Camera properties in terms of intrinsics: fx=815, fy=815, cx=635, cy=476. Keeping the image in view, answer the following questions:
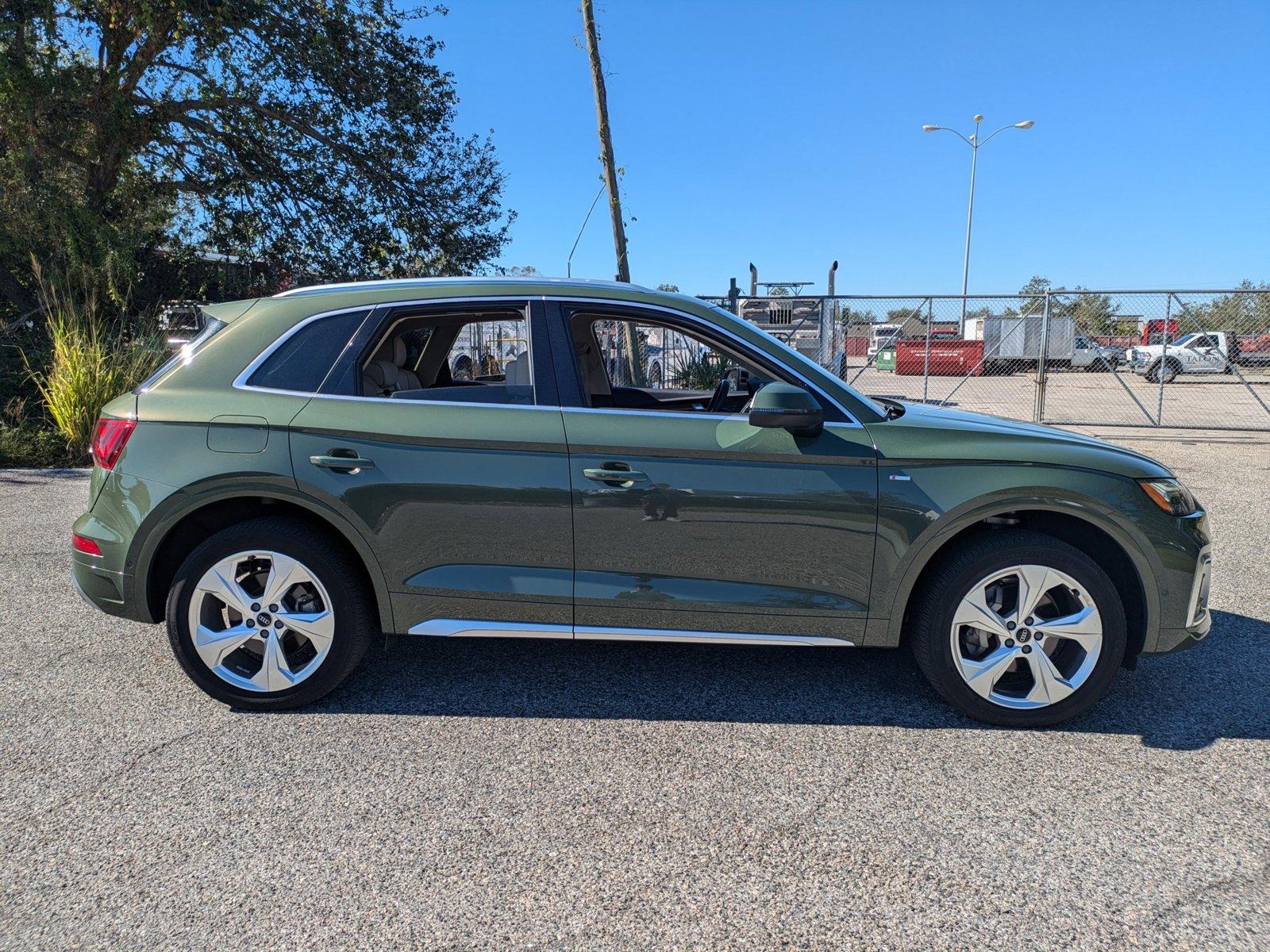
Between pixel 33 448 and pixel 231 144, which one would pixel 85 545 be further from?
pixel 231 144

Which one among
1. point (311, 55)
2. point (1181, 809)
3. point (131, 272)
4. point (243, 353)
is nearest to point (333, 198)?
point (311, 55)

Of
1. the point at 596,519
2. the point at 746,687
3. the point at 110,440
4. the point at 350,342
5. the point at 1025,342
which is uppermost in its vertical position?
the point at 1025,342

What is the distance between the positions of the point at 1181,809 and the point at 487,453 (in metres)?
2.74

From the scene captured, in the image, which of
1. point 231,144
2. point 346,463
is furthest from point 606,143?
point 346,463

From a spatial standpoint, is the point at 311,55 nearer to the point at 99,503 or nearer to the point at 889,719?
the point at 99,503

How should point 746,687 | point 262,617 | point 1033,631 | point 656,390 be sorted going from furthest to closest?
point 656,390 → point 746,687 → point 262,617 → point 1033,631

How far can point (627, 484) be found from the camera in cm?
322

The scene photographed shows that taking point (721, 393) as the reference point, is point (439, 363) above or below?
above

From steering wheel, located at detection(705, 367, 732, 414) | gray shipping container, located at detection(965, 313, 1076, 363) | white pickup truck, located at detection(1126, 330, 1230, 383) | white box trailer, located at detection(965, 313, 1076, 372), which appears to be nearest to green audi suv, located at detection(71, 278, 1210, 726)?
steering wheel, located at detection(705, 367, 732, 414)

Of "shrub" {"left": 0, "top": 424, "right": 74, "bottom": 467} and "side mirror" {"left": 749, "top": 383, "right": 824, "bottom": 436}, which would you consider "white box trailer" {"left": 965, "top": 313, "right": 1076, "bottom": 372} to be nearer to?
"side mirror" {"left": 749, "top": 383, "right": 824, "bottom": 436}

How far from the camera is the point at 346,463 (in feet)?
10.7

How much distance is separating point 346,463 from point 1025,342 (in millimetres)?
15547

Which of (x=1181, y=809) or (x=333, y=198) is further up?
(x=333, y=198)

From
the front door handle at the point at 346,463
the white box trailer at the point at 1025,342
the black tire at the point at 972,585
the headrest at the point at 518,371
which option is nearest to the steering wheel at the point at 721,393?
the headrest at the point at 518,371
